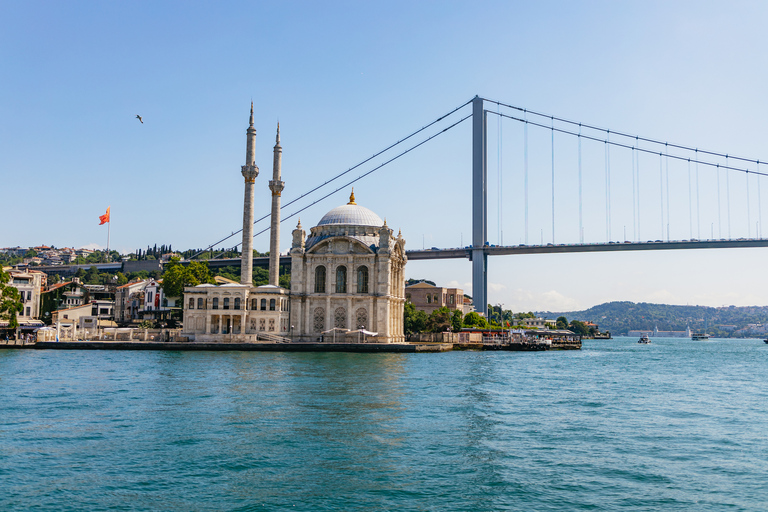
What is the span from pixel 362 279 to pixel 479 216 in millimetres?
21950

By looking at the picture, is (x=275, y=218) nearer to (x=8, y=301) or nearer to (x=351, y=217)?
(x=351, y=217)

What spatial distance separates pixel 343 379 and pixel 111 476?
15.2 meters

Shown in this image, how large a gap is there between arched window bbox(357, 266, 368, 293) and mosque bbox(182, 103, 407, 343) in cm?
7

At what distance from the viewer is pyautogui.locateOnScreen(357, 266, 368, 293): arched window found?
52906 mm

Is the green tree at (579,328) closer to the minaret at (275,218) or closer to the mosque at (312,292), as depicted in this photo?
the mosque at (312,292)

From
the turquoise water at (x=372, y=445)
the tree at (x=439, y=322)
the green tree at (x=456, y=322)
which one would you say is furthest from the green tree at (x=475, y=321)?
the turquoise water at (x=372, y=445)

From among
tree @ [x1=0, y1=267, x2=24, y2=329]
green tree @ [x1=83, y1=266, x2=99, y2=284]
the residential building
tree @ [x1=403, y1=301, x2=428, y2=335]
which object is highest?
green tree @ [x1=83, y1=266, x2=99, y2=284]

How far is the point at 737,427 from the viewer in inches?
665

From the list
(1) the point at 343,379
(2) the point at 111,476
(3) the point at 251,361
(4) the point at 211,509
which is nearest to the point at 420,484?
(4) the point at 211,509

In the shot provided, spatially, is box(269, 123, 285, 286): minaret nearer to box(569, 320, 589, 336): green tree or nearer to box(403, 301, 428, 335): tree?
box(403, 301, 428, 335): tree

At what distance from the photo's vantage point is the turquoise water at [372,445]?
34.7ft

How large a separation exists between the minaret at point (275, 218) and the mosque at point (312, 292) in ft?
0.26

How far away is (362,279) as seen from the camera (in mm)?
53031

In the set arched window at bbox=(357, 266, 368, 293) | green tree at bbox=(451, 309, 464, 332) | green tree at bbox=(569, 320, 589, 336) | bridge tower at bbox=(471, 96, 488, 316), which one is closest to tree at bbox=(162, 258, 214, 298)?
arched window at bbox=(357, 266, 368, 293)
